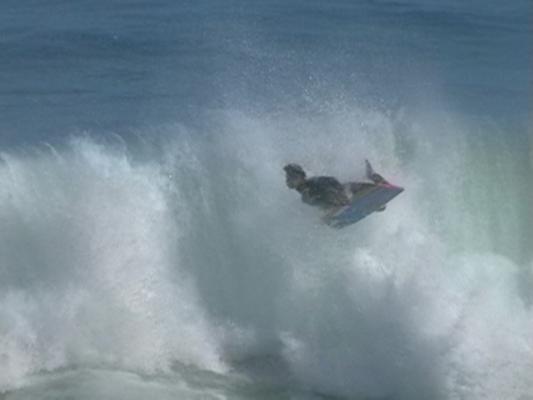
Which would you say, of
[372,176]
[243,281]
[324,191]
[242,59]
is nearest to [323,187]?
[324,191]

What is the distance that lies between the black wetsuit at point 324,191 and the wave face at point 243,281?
0.81 meters

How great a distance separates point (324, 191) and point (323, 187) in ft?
0.28

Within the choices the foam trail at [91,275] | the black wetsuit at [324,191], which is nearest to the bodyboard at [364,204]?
the black wetsuit at [324,191]

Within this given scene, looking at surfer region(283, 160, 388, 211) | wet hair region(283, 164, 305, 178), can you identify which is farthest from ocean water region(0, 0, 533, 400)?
wet hair region(283, 164, 305, 178)

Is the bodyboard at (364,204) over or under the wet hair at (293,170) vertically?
under

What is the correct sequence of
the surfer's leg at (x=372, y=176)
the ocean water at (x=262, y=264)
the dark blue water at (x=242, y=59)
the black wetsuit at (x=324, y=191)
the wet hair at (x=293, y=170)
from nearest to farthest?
1. the ocean water at (x=262, y=264)
2. the black wetsuit at (x=324, y=191)
3. the wet hair at (x=293, y=170)
4. the surfer's leg at (x=372, y=176)
5. the dark blue water at (x=242, y=59)

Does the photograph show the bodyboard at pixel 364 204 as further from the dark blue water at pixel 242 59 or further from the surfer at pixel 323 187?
the dark blue water at pixel 242 59

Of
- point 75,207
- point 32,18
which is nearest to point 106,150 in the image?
point 75,207

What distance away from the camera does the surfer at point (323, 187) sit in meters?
20.0

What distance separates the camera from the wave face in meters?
19.7

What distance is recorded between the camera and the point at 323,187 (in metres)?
20.0

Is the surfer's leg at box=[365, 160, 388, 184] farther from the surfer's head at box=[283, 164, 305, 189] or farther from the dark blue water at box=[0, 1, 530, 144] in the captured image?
A: the dark blue water at box=[0, 1, 530, 144]

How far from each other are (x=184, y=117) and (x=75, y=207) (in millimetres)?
8516

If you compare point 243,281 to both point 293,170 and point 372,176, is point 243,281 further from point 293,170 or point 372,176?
point 372,176
